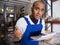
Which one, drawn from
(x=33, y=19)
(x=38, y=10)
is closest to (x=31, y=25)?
(x=33, y=19)

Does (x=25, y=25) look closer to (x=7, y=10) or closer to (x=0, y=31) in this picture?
(x=0, y=31)

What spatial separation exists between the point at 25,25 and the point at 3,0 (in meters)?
3.09

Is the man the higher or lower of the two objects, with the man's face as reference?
lower

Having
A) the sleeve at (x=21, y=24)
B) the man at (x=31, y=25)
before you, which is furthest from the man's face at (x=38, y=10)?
the sleeve at (x=21, y=24)

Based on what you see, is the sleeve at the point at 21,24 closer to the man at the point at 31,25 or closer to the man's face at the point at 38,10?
the man at the point at 31,25

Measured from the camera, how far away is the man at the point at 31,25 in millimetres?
1430

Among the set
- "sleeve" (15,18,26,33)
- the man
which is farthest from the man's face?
"sleeve" (15,18,26,33)

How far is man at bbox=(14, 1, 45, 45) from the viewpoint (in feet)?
4.69

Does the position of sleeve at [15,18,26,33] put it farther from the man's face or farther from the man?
the man's face

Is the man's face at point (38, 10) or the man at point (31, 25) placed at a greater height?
the man's face at point (38, 10)

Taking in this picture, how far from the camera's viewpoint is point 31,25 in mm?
1539

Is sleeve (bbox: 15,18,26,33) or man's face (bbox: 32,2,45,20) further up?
man's face (bbox: 32,2,45,20)

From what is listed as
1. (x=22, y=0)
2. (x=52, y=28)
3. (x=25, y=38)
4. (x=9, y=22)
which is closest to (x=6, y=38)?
(x=9, y=22)

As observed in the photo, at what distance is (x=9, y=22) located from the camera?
4.62 metres
